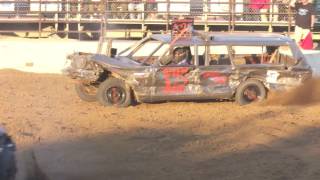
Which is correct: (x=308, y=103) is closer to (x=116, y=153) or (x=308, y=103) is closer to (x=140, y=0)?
(x=116, y=153)

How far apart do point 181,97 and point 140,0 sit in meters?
9.87

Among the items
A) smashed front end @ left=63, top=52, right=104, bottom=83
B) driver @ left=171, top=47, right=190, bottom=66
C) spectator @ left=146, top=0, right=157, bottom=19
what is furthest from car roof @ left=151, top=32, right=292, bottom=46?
spectator @ left=146, top=0, right=157, bottom=19

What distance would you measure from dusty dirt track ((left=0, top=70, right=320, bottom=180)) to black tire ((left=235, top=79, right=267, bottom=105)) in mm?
206

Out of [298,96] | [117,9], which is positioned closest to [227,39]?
[298,96]

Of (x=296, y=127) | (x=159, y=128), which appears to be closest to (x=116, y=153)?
(x=159, y=128)

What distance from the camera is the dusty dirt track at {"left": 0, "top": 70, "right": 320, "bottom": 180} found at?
25.2 feet

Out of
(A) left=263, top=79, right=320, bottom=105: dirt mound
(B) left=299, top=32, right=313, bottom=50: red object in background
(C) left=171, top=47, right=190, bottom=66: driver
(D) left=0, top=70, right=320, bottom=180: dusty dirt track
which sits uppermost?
(B) left=299, top=32, right=313, bottom=50: red object in background

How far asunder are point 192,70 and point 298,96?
219 cm

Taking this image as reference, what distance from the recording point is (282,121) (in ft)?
36.3

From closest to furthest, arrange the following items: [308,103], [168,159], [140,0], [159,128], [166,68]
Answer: [168,159] → [159,128] → [166,68] → [308,103] → [140,0]

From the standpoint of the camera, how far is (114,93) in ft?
40.6

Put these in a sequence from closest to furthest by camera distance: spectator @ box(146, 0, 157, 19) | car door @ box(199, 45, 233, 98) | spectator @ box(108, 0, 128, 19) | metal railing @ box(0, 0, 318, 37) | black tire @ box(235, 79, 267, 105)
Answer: car door @ box(199, 45, 233, 98)
black tire @ box(235, 79, 267, 105)
spectator @ box(108, 0, 128, 19)
metal railing @ box(0, 0, 318, 37)
spectator @ box(146, 0, 157, 19)

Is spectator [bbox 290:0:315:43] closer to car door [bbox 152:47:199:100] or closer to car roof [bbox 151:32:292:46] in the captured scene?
car roof [bbox 151:32:292:46]

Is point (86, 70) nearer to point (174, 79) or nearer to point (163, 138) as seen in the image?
point (174, 79)
